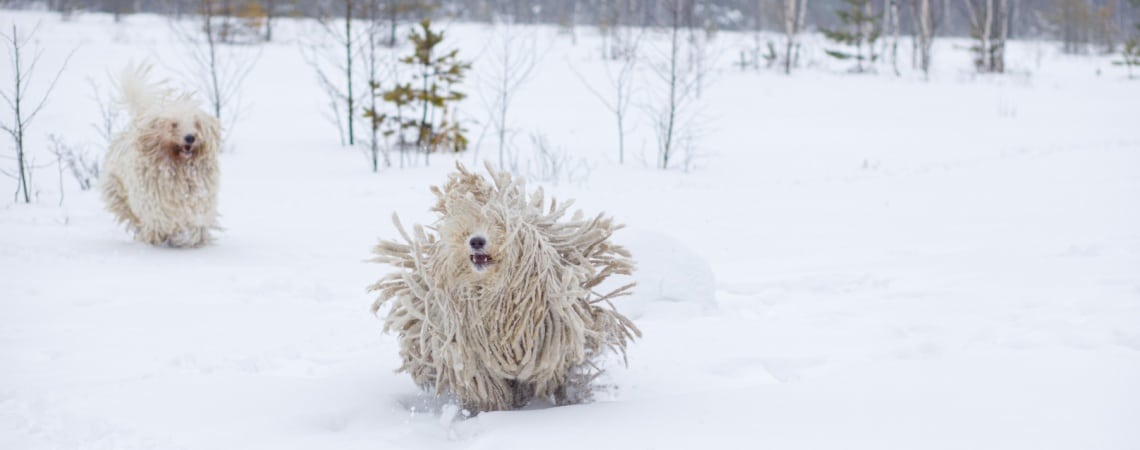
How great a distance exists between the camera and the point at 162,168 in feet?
21.1

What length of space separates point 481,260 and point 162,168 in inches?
170

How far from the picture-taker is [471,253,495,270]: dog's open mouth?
298 cm

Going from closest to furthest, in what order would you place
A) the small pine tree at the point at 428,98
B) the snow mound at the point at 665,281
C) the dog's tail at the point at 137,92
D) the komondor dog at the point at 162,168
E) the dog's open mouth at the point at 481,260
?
the dog's open mouth at the point at 481,260, the snow mound at the point at 665,281, the komondor dog at the point at 162,168, the dog's tail at the point at 137,92, the small pine tree at the point at 428,98

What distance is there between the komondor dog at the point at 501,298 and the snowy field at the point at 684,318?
6.0 inches

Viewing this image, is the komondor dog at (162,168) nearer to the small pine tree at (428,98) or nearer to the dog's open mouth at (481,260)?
the dog's open mouth at (481,260)

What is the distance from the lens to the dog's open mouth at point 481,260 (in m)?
2.98

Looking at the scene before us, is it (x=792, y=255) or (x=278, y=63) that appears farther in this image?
(x=278, y=63)

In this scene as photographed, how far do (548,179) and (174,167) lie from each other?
507cm

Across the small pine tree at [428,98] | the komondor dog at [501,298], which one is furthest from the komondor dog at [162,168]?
the small pine tree at [428,98]

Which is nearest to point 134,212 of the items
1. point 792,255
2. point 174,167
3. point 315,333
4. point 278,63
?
point 174,167

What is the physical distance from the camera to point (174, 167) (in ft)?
21.2

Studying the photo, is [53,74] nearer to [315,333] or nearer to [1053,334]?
[315,333]

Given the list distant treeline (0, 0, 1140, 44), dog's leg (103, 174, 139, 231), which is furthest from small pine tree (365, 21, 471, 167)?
dog's leg (103, 174, 139, 231)

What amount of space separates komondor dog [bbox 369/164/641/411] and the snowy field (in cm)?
15
